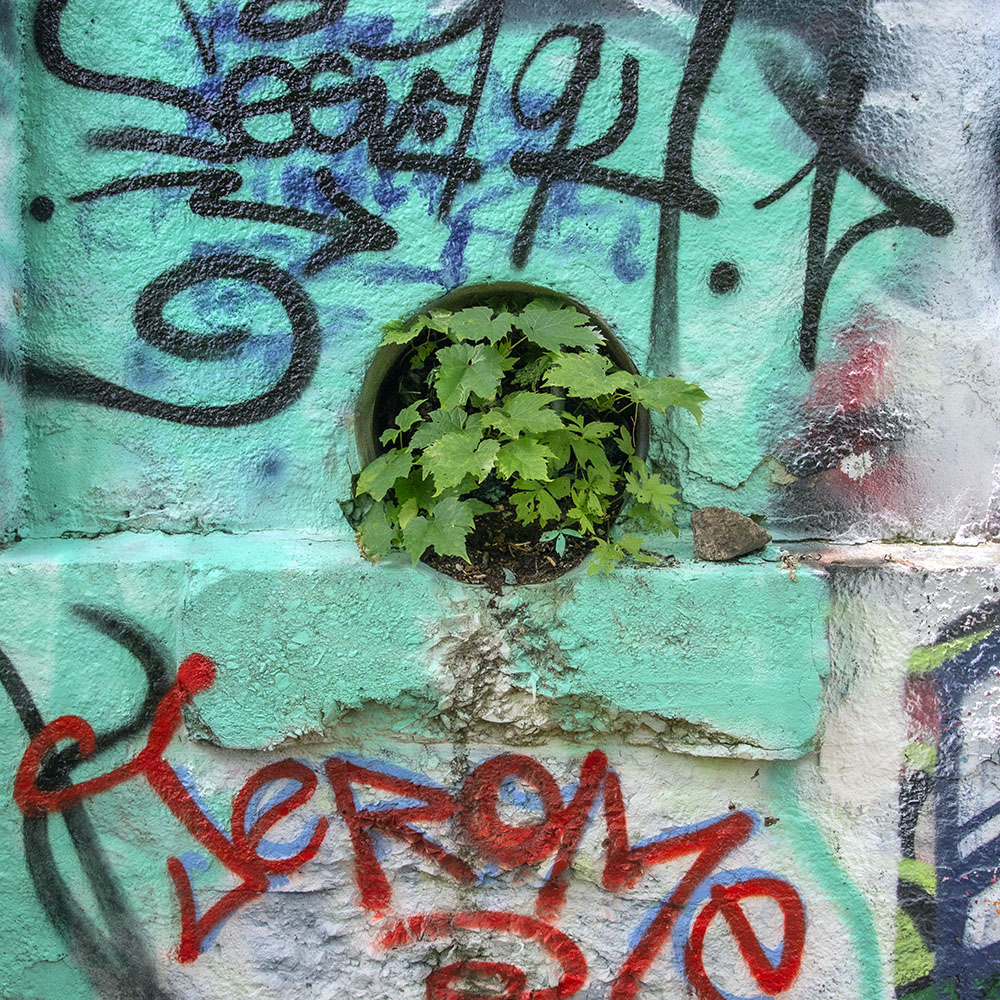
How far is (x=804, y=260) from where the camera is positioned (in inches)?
74.6

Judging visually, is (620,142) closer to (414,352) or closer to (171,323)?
(414,352)

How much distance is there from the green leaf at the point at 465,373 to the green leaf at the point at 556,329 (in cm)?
9

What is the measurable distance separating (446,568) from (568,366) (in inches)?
22.2

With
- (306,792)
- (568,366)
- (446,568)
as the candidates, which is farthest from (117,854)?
(568,366)

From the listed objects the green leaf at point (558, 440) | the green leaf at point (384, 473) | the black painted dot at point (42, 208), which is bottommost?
the green leaf at point (384, 473)

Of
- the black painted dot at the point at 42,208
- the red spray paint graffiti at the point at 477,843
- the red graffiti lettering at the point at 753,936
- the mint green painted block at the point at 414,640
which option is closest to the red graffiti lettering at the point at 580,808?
the red spray paint graffiti at the point at 477,843

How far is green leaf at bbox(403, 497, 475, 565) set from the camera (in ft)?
5.66

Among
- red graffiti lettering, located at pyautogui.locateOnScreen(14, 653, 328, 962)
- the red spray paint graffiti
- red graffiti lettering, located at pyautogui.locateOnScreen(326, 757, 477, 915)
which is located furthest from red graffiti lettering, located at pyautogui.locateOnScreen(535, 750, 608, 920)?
red graffiti lettering, located at pyautogui.locateOnScreen(14, 653, 328, 962)

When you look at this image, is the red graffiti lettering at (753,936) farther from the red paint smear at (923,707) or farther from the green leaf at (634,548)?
the green leaf at (634,548)

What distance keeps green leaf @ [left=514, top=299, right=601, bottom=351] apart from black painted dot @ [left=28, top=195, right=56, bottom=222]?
114 centimetres

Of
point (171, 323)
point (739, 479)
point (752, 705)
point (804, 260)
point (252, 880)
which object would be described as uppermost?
point (804, 260)

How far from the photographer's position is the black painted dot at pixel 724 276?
6.22 ft

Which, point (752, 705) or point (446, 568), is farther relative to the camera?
point (446, 568)

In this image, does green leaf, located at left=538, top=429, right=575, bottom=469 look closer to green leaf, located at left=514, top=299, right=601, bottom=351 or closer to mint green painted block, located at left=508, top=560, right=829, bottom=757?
green leaf, located at left=514, top=299, right=601, bottom=351
